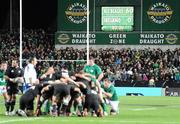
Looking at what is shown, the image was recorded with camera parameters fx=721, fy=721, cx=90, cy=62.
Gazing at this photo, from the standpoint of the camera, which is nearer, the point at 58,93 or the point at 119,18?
the point at 58,93

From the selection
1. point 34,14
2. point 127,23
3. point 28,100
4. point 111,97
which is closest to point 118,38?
point 127,23

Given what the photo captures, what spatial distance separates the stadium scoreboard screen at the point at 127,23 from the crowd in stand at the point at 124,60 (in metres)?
0.85

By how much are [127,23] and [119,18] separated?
27.1 inches

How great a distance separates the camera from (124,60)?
164 ft

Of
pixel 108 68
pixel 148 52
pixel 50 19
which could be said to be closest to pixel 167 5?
pixel 148 52

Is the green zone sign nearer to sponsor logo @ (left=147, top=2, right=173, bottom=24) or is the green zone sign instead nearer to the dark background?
sponsor logo @ (left=147, top=2, right=173, bottom=24)

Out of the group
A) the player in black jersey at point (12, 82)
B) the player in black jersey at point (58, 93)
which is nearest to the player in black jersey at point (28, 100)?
the player in black jersey at point (58, 93)

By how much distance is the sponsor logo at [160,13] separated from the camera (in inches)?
2037

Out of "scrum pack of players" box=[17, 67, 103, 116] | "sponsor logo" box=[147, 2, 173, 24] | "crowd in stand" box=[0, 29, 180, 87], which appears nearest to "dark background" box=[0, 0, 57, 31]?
"crowd in stand" box=[0, 29, 180, 87]

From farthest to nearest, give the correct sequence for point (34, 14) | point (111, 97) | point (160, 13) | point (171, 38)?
point (34, 14) → point (160, 13) → point (171, 38) → point (111, 97)

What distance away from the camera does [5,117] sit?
2233 cm

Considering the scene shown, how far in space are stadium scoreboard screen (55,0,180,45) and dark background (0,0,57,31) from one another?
10.6 meters

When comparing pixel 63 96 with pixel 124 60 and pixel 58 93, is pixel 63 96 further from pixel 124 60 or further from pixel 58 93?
pixel 124 60

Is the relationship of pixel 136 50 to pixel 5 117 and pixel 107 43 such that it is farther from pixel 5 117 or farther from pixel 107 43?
pixel 5 117
